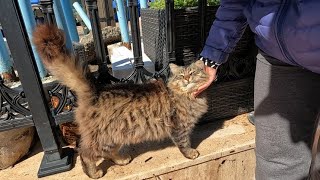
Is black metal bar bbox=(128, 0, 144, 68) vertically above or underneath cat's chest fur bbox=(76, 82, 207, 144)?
above

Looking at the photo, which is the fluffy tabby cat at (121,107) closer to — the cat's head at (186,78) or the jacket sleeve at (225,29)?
the cat's head at (186,78)

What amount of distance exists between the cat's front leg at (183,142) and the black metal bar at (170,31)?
1.92ft

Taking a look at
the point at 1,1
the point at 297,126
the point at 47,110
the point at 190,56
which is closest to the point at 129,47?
the point at 190,56

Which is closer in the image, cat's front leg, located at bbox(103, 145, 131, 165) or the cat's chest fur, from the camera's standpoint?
the cat's chest fur

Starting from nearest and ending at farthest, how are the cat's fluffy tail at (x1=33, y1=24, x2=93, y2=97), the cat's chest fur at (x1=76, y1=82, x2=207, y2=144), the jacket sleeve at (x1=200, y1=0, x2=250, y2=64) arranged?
1. the jacket sleeve at (x1=200, y1=0, x2=250, y2=64)
2. the cat's fluffy tail at (x1=33, y1=24, x2=93, y2=97)
3. the cat's chest fur at (x1=76, y1=82, x2=207, y2=144)

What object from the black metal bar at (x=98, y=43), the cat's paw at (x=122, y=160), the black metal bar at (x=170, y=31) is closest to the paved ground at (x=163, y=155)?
the cat's paw at (x=122, y=160)

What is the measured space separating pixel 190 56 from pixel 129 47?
1758mm

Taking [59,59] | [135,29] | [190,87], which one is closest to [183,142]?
[190,87]

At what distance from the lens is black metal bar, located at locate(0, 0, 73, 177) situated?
1623 mm

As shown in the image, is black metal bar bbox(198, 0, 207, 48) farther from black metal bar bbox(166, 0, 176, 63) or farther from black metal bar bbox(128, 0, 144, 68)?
black metal bar bbox(128, 0, 144, 68)

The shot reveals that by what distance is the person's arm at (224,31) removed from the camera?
4.63 feet

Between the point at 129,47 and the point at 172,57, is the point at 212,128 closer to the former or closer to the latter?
the point at 172,57

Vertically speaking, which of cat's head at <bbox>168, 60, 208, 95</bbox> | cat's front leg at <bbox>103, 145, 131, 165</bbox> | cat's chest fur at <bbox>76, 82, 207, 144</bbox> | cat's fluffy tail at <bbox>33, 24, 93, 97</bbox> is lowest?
cat's front leg at <bbox>103, 145, 131, 165</bbox>

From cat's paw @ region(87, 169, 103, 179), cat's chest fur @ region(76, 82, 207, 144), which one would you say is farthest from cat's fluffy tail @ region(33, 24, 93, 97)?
cat's paw @ region(87, 169, 103, 179)
